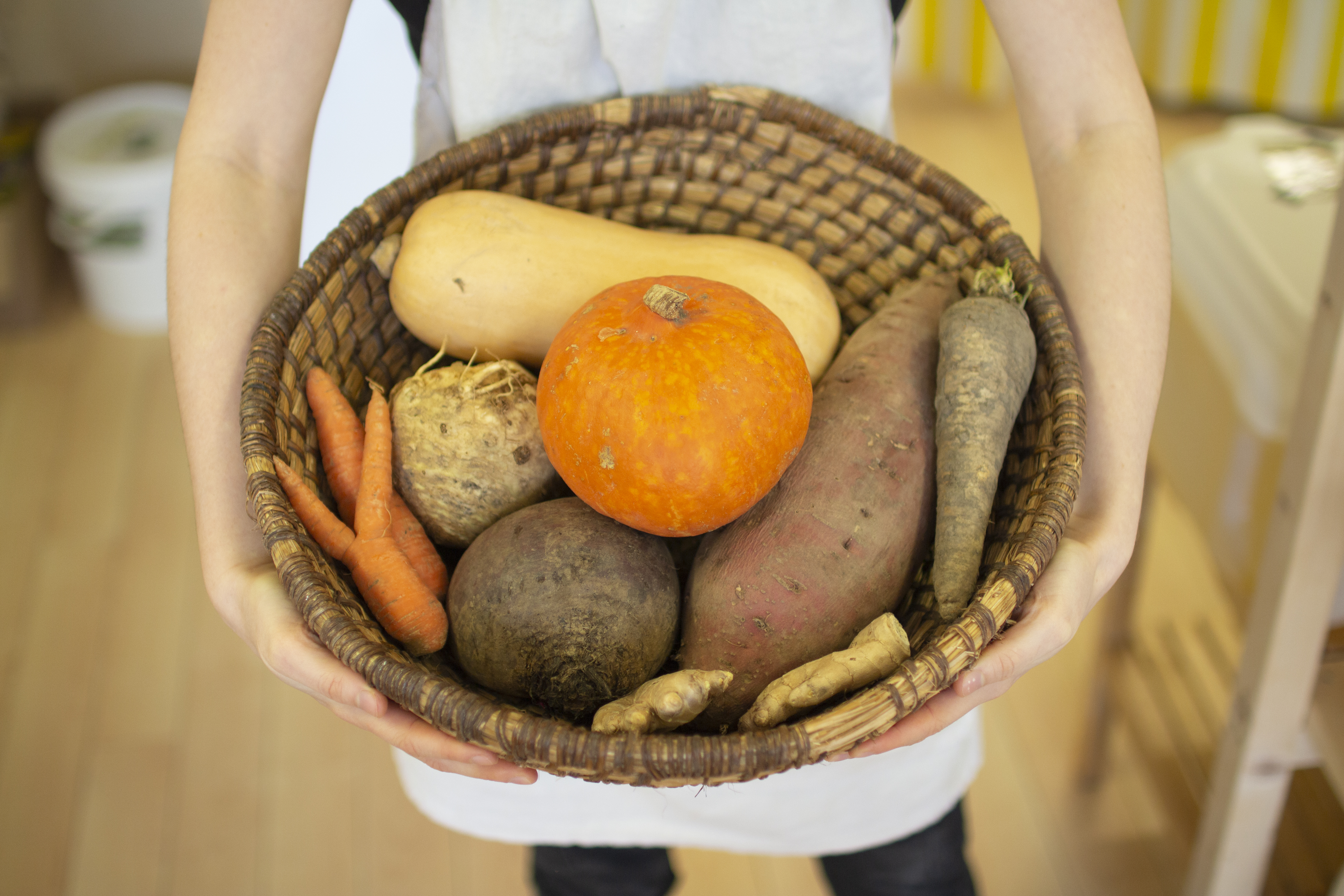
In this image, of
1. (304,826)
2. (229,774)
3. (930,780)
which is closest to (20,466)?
(229,774)

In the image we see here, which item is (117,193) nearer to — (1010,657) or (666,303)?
(666,303)

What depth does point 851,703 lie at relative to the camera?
608 millimetres

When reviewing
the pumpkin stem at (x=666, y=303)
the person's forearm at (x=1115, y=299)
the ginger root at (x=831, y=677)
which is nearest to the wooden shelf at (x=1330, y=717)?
the person's forearm at (x=1115, y=299)

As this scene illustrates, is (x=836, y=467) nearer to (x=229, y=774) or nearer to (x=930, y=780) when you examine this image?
(x=930, y=780)

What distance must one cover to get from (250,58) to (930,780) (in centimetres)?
93

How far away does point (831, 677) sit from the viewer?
65cm

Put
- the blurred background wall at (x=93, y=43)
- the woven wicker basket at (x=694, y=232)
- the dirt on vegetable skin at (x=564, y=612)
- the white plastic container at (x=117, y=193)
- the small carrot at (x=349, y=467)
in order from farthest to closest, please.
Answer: the blurred background wall at (x=93, y=43), the white plastic container at (x=117, y=193), the small carrot at (x=349, y=467), the dirt on vegetable skin at (x=564, y=612), the woven wicker basket at (x=694, y=232)

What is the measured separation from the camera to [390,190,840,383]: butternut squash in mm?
895

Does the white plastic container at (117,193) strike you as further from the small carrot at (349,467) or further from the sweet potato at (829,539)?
the sweet potato at (829,539)

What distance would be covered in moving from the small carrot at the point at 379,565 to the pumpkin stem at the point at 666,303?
27 centimetres

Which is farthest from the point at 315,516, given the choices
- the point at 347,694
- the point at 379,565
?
the point at 347,694

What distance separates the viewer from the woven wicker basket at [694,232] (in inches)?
23.9

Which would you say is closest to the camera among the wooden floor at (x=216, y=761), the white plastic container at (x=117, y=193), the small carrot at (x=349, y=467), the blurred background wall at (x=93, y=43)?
the small carrot at (x=349, y=467)

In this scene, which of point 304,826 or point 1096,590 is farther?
point 304,826
